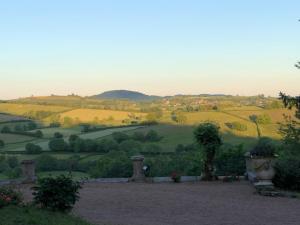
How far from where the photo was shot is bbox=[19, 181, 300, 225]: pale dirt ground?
1159cm

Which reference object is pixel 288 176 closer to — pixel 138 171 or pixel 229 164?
pixel 229 164

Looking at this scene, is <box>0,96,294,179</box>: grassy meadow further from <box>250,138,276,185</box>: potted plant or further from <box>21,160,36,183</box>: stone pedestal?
<box>250,138,276,185</box>: potted plant

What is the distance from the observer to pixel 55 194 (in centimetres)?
1175

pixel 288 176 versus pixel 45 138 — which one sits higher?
pixel 288 176

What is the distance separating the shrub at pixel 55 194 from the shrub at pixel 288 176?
879 cm

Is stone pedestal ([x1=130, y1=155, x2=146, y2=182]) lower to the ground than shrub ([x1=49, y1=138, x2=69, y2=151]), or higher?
higher

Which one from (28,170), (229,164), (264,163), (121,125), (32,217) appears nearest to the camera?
(32,217)

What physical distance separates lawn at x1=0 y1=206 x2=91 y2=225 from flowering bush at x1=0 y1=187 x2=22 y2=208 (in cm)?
30

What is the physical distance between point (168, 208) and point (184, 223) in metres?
2.21

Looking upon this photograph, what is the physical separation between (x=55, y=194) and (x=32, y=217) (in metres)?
1.70

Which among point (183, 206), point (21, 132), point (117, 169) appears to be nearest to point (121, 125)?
point (21, 132)

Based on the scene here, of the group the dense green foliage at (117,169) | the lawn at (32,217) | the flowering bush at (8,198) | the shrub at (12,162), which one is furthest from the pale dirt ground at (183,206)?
the shrub at (12,162)

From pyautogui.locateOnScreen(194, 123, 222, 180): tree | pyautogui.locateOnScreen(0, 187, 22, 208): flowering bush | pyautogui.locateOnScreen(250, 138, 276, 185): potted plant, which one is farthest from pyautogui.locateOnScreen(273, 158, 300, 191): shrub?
pyautogui.locateOnScreen(0, 187, 22, 208): flowering bush

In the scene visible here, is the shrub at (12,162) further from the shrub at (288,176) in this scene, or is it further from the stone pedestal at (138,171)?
the shrub at (288,176)
